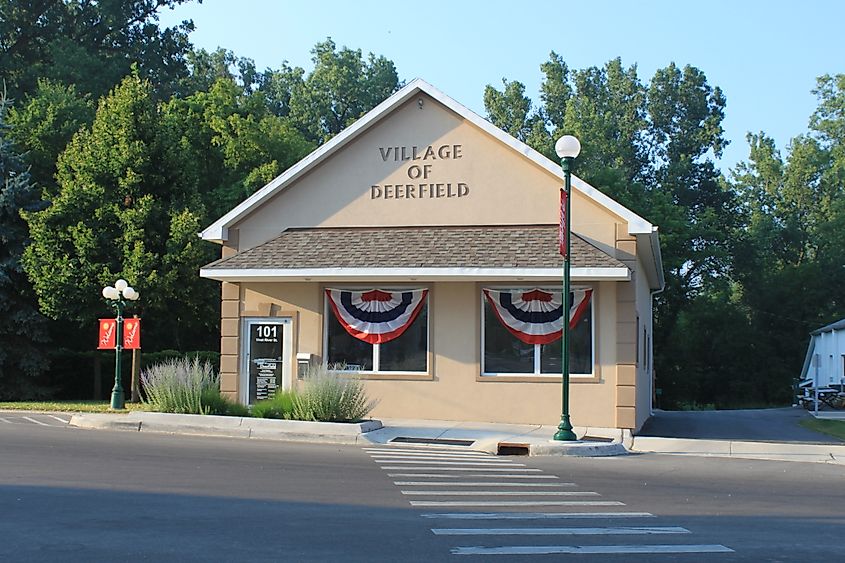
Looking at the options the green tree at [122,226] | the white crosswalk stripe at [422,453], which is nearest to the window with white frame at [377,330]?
the white crosswalk stripe at [422,453]

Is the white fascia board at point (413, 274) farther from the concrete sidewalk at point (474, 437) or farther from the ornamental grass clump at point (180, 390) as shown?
the concrete sidewalk at point (474, 437)

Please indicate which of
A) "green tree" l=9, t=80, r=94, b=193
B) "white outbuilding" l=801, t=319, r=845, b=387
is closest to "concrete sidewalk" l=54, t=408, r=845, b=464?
"green tree" l=9, t=80, r=94, b=193

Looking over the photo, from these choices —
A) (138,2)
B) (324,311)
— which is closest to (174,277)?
(324,311)

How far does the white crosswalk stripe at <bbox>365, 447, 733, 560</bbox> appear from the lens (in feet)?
27.2

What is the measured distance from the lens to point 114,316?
97.2 ft

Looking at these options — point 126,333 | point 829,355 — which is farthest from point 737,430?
point 829,355

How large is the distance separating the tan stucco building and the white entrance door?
3cm

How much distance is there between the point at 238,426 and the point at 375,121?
7872mm

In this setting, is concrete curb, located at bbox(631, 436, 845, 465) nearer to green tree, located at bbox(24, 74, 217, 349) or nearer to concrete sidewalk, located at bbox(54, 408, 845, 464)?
concrete sidewalk, located at bbox(54, 408, 845, 464)

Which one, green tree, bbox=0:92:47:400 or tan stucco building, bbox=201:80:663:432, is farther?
green tree, bbox=0:92:47:400

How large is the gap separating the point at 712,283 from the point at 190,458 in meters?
46.3

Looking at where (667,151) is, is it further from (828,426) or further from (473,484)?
(473,484)

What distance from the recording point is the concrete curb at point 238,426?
17703 millimetres

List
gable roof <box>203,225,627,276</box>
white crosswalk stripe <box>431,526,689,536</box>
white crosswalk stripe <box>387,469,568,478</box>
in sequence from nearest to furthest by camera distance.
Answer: white crosswalk stripe <box>431,526,689,536</box> < white crosswalk stripe <box>387,469,568,478</box> < gable roof <box>203,225,627,276</box>
